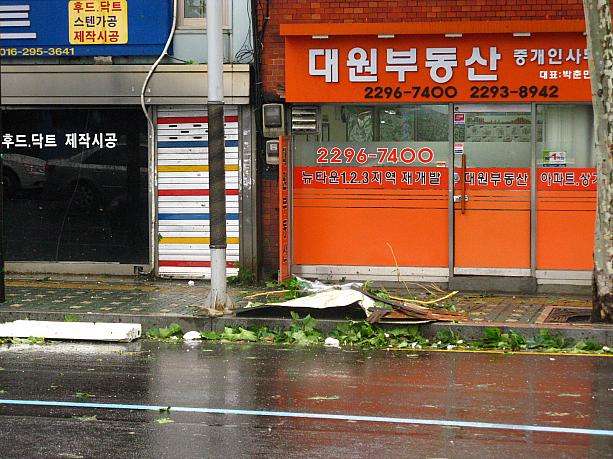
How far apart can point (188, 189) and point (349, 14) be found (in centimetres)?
365

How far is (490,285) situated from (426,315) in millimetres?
3478

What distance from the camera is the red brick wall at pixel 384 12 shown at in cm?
1436

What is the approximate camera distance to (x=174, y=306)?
505 inches

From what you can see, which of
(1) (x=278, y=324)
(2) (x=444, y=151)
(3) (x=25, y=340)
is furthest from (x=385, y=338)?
(2) (x=444, y=151)

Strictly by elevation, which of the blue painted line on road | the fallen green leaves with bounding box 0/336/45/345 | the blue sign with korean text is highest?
the blue sign with korean text

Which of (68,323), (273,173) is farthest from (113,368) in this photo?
(273,173)

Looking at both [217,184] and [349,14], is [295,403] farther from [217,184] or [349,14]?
[349,14]

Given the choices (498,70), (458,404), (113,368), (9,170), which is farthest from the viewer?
(9,170)

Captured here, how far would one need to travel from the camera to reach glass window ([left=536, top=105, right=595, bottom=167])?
14.6 meters

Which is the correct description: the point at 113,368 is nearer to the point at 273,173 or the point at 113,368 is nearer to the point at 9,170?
the point at 273,173

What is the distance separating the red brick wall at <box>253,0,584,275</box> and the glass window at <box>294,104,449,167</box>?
0.84 meters

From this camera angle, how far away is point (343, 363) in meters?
10.0

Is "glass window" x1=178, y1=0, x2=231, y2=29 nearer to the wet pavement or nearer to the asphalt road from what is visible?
the wet pavement

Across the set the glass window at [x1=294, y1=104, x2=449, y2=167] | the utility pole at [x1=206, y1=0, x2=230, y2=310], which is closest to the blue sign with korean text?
the glass window at [x1=294, y1=104, x2=449, y2=167]
